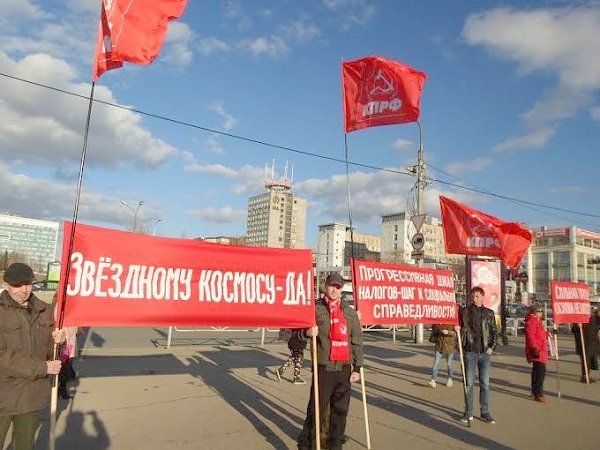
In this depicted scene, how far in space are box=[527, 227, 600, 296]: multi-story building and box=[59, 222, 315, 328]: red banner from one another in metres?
111

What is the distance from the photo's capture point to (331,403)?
5664 millimetres

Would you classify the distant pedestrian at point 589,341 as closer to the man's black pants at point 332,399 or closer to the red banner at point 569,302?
the red banner at point 569,302

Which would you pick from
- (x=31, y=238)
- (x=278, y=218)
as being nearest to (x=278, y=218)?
(x=278, y=218)

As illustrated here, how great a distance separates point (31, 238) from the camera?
121688 mm

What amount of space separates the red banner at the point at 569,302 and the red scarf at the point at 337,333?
7.67 meters

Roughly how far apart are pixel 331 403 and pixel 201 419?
7.51 ft

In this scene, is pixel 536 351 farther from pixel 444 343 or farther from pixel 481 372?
pixel 481 372

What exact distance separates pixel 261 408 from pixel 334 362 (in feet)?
8.86

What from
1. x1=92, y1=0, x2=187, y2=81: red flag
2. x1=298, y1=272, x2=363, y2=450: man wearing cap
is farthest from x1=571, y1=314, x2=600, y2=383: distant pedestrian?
x1=92, y1=0, x2=187, y2=81: red flag

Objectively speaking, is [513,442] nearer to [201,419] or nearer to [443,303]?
[443,303]

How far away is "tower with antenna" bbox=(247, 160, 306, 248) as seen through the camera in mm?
120875

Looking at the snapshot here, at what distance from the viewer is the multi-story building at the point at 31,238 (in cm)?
11531

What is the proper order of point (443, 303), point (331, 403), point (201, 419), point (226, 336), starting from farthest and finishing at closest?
point (226, 336) → point (443, 303) → point (201, 419) → point (331, 403)

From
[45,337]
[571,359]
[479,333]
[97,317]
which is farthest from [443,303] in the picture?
[571,359]
